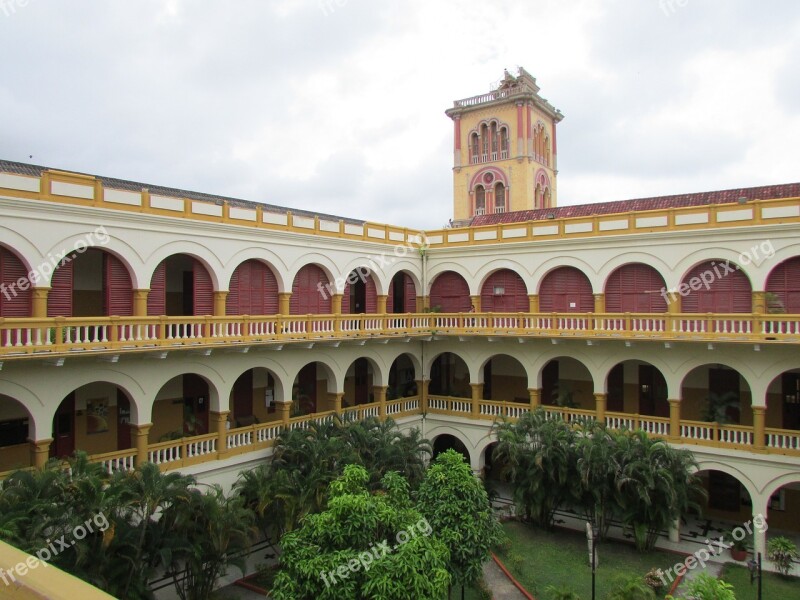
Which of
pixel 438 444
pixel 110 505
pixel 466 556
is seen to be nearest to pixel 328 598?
pixel 466 556

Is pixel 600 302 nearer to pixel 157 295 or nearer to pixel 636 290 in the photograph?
pixel 636 290

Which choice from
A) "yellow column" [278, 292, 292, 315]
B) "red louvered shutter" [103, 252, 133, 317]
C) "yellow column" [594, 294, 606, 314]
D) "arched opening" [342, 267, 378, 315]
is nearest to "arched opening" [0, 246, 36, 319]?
"red louvered shutter" [103, 252, 133, 317]

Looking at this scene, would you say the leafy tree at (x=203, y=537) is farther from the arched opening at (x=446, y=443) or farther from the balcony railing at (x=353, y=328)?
the arched opening at (x=446, y=443)

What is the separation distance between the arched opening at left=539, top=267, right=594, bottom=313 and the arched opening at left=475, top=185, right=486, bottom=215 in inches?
749

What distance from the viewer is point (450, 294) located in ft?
80.4

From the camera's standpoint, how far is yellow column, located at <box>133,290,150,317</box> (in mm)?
15805

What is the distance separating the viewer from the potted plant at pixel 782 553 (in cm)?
1588

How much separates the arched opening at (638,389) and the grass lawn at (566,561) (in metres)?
5.31

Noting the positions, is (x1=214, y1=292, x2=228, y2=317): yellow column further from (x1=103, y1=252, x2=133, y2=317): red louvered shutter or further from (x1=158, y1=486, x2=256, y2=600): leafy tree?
(x1=158, y1=486, x2=256, y2=600): leafy tree

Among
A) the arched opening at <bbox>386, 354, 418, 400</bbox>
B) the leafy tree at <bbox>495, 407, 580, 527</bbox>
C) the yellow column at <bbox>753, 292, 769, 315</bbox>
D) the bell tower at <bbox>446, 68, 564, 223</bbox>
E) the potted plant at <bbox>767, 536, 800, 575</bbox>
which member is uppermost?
the bell tower at <bbox>446, 68, 564, 223</bbox>

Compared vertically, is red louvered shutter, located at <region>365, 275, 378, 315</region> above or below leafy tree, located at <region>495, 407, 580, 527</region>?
above

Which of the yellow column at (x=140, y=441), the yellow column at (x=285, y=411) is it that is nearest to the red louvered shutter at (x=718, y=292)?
the yellow column at (x=285, y=411)

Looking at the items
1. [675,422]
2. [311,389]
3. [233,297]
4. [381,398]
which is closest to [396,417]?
[381,398]

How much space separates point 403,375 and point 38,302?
15090 mm
